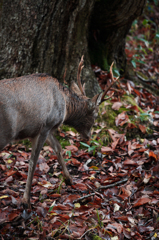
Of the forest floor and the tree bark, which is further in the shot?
the tree bark

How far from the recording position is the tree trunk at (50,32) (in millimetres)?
5176

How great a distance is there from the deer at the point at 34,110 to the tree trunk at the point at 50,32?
0.95m

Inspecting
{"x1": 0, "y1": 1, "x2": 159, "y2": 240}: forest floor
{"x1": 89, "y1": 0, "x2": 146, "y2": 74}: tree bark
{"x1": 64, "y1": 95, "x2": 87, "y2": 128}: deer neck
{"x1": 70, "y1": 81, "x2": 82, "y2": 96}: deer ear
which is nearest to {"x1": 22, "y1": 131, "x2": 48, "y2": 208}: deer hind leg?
{"x1": 0, "y1": 1, "x2": 159, "y2": 240}: forest floor

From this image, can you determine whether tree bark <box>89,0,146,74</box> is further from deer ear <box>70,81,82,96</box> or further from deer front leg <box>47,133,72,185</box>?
deer front leg <box>47,133,72,185</box>

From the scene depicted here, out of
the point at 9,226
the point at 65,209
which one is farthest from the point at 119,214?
the point at 9,226

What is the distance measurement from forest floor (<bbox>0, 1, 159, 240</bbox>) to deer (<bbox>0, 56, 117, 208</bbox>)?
12.7 inches

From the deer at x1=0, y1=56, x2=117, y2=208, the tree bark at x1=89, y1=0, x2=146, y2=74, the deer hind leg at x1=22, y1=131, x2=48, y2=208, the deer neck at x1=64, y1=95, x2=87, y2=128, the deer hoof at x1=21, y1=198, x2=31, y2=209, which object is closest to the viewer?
the deer at x1=0, y1=56, x2=117, y2=208

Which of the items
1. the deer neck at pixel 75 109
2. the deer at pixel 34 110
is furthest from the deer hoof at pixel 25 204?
the deer neck at pixel 75 109

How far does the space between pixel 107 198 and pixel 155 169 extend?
1.00 meters

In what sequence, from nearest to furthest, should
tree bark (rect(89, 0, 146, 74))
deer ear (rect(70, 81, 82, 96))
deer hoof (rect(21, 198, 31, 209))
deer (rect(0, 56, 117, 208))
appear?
deer (rect(0, 56, 117, 208)), deer hoof (rect(21, 198, 31, 209)), deer ear (rect(70, 81, 82, 96)), tree bark (rect(89, 0, 146, 74))

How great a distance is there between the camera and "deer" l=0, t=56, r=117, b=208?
3604 millimetres

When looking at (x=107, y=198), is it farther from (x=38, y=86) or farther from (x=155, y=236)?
(x=38, y=86)

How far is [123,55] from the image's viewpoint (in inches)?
309

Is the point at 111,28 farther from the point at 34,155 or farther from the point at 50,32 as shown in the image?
the point at 34,155
